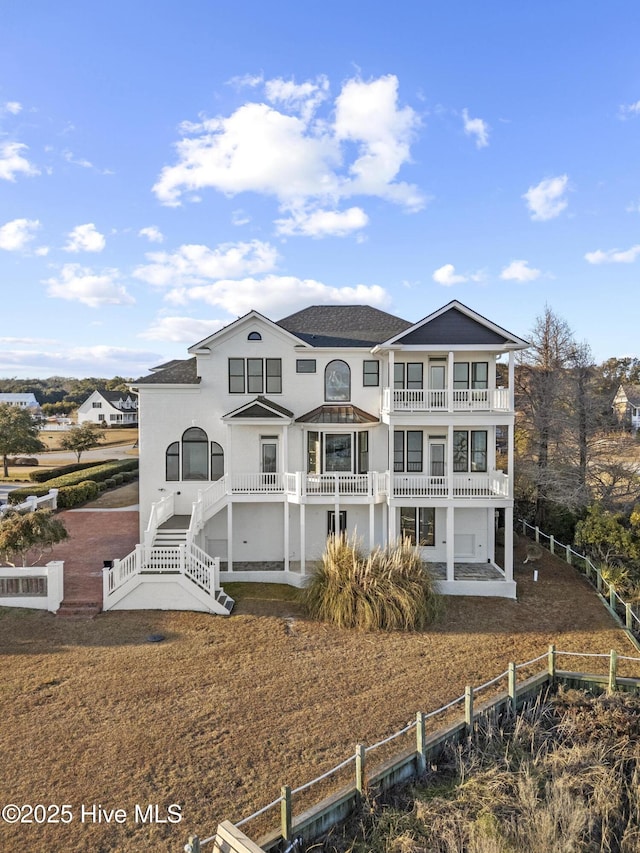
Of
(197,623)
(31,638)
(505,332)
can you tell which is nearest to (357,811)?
(197,623)

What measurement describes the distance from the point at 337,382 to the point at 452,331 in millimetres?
4394

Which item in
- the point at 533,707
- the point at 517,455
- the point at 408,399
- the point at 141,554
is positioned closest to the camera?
the point at 533,707

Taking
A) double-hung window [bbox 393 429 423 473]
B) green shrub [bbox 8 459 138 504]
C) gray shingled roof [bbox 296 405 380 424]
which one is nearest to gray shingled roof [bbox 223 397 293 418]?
gray shingled roof [bbox 296 405 380 424]

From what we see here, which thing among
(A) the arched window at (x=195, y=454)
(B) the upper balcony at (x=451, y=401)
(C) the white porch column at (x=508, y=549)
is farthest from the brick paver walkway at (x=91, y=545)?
(C) the white porch column at (x=508, y=549)

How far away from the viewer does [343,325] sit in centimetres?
1945

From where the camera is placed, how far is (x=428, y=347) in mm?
16312

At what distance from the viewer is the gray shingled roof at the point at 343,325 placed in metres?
18.3

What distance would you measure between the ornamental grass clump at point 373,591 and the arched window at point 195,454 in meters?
6.13

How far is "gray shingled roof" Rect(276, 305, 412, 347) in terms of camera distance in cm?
1833

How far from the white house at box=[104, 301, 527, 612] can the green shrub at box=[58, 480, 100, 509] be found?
10.4 meters

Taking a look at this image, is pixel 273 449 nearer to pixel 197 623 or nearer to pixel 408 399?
pixel 408 399

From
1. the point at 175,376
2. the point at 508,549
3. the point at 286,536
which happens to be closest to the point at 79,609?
the point at 286,536

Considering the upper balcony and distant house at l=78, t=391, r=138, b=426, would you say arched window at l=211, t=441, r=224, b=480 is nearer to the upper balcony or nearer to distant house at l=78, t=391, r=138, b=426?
the upper balcony

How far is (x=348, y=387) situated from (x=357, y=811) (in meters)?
13.0
